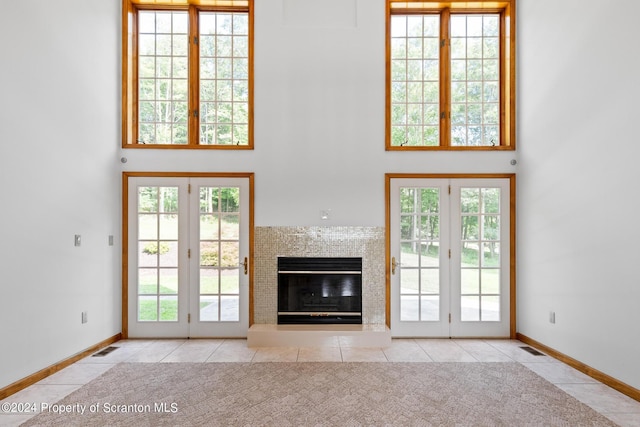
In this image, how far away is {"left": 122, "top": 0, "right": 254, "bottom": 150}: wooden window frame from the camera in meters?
4.54

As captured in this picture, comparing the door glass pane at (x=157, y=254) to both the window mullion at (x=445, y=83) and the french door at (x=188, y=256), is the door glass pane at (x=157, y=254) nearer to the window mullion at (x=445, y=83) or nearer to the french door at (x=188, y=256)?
the french door at (x=188, y=256)

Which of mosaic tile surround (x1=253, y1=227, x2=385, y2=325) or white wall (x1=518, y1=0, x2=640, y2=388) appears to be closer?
white wall (x1=518, y1=0, x2=640, y2=388)

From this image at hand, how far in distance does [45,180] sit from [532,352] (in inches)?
206

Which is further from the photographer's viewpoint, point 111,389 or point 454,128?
point 454,128

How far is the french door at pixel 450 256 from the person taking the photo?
4.52 metres

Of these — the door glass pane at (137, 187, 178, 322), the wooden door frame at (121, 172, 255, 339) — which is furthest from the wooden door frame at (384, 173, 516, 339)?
the door glass pane at (137, 187, 178, 322)

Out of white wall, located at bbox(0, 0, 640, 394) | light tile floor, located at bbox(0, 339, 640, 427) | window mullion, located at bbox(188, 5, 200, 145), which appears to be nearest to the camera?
light tile floor, located at bbox(0, 339, 640, 427)

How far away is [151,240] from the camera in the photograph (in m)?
4.54

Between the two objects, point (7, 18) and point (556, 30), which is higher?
point (556, 30)

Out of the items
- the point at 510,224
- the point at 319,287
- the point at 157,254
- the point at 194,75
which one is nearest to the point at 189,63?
the point at 194,75

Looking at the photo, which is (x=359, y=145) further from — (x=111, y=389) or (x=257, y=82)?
(x=111, y=389)

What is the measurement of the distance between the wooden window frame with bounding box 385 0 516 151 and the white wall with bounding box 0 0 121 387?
3373 millimetres

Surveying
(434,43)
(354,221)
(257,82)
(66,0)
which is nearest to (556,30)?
(434,43)

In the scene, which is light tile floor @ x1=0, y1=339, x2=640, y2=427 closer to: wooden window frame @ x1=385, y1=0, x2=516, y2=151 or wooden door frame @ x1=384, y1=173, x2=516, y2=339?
wooden door frame @ x1=384, y1=173, x2=516, y2=339
